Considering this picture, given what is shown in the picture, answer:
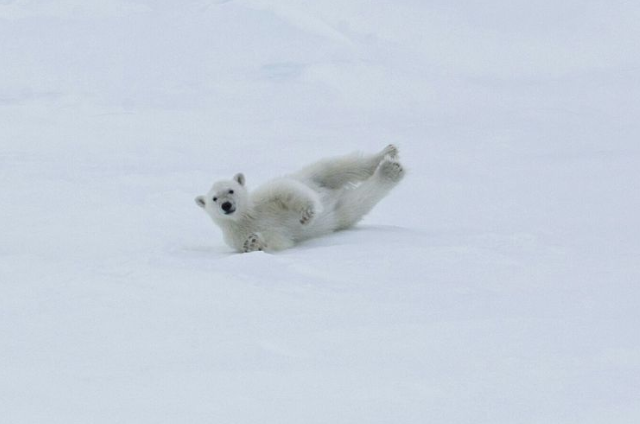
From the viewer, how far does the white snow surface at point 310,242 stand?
2518mm

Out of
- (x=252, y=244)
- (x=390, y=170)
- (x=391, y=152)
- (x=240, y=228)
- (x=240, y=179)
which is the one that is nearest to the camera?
(x=252, y=244)

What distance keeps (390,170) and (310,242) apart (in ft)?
2.03

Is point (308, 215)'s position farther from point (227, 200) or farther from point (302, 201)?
point (227, 200)

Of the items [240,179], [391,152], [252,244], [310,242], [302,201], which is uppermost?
[391,152]

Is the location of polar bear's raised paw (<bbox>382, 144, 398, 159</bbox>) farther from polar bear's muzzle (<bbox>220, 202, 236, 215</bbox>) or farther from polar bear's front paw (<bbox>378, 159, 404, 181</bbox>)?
polar bear's muzzle (<bbox>220, 202, 236, 215</bbox>)

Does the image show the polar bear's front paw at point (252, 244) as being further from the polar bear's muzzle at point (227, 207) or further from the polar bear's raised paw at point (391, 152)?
the polar bear's raised paw at point (391, 152)

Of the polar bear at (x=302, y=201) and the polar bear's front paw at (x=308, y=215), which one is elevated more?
the polar bear at (x=302, y=201)

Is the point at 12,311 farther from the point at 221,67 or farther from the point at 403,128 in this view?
the point at 221,67

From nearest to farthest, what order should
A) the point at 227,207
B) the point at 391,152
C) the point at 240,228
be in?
the point at 227,207 < the point at 240,228 < the point at 391,152

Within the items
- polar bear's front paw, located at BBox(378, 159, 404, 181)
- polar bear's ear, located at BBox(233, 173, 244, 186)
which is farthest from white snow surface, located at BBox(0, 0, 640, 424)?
polar bear's ear, located at BBox(233, 173, 244, 186)

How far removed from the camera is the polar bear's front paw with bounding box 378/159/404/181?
18.3 feet

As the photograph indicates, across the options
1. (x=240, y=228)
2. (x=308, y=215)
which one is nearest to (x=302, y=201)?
(x=308, y=215)

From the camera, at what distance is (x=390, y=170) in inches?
220

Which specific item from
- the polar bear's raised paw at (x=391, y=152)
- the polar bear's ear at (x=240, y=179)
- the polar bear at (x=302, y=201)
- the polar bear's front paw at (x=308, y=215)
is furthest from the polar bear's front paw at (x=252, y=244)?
the polar bear's raised paw at (x=391, y=152)
